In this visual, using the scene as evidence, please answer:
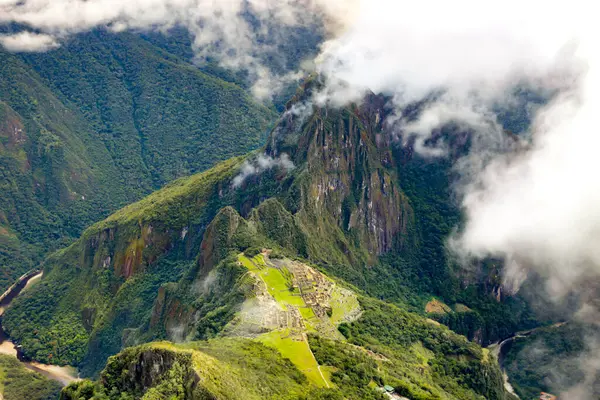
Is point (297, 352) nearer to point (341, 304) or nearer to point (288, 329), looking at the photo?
point (288, 329)

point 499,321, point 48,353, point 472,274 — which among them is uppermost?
point 472,274

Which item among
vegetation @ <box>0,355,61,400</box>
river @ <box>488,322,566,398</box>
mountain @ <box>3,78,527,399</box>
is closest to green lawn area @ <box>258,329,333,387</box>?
mountain @ <box>3,78,527,399</box>

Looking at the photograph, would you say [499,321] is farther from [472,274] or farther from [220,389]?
[220,389]

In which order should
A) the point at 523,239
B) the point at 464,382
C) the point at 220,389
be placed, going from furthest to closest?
the point at 523,239
the point at 464,382
the point at 220,389

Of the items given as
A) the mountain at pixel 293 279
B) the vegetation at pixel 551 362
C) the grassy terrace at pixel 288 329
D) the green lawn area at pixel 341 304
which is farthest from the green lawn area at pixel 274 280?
the vegetation at pixel 551 362

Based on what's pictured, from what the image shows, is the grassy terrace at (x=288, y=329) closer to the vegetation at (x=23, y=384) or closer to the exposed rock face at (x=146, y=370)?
the exposed rock face at (x=146, y=370)

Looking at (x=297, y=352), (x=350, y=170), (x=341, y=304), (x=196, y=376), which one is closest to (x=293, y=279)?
(x=341, y=304)

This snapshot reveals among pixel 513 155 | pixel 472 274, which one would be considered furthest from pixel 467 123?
pixel 472 274
